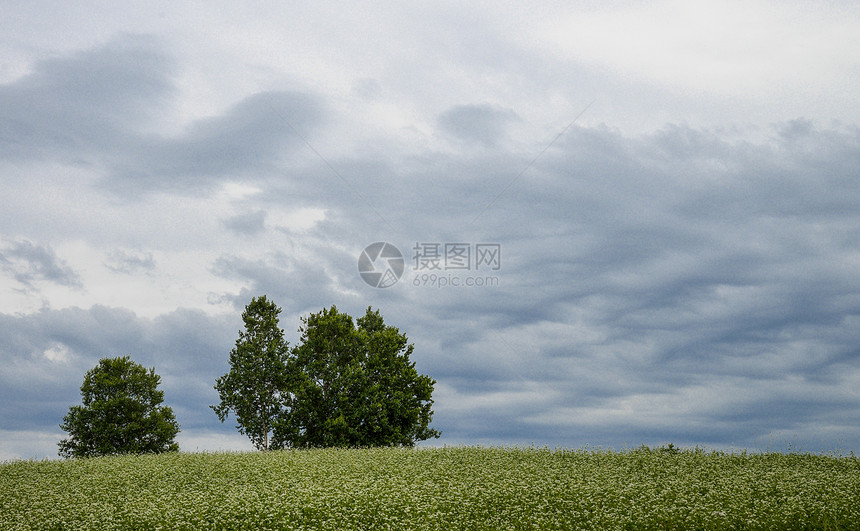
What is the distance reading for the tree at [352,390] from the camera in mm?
42469

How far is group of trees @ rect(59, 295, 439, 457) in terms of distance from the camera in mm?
42719

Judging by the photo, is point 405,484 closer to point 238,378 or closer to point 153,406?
point 238,378

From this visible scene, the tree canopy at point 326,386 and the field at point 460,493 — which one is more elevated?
the tree canopy at point 326,386

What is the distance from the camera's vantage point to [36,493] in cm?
2625

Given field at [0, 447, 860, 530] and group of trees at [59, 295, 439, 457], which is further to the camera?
group of trees at [59, 295, 439, 457]

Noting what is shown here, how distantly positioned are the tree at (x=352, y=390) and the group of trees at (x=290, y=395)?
0.07 metres

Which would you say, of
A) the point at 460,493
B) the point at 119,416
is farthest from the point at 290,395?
the point at 460,493

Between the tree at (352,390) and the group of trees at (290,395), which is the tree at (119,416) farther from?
the tree at (352,390)

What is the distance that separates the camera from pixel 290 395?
4378cm

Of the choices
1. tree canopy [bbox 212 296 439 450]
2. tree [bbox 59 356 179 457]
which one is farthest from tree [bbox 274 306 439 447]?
tree [bbox 59 356 179 457]

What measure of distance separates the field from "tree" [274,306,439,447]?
11751mm

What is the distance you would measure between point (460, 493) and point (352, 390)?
74.5ft

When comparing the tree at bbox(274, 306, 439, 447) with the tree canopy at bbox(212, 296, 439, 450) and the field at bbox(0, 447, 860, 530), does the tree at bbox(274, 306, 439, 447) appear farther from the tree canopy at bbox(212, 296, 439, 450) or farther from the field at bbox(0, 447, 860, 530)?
the field at bbox(0, 447, 860, 530)

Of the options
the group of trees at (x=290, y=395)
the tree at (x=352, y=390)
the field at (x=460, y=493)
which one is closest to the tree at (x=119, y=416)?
the group of trees at (x=290, y=395)
